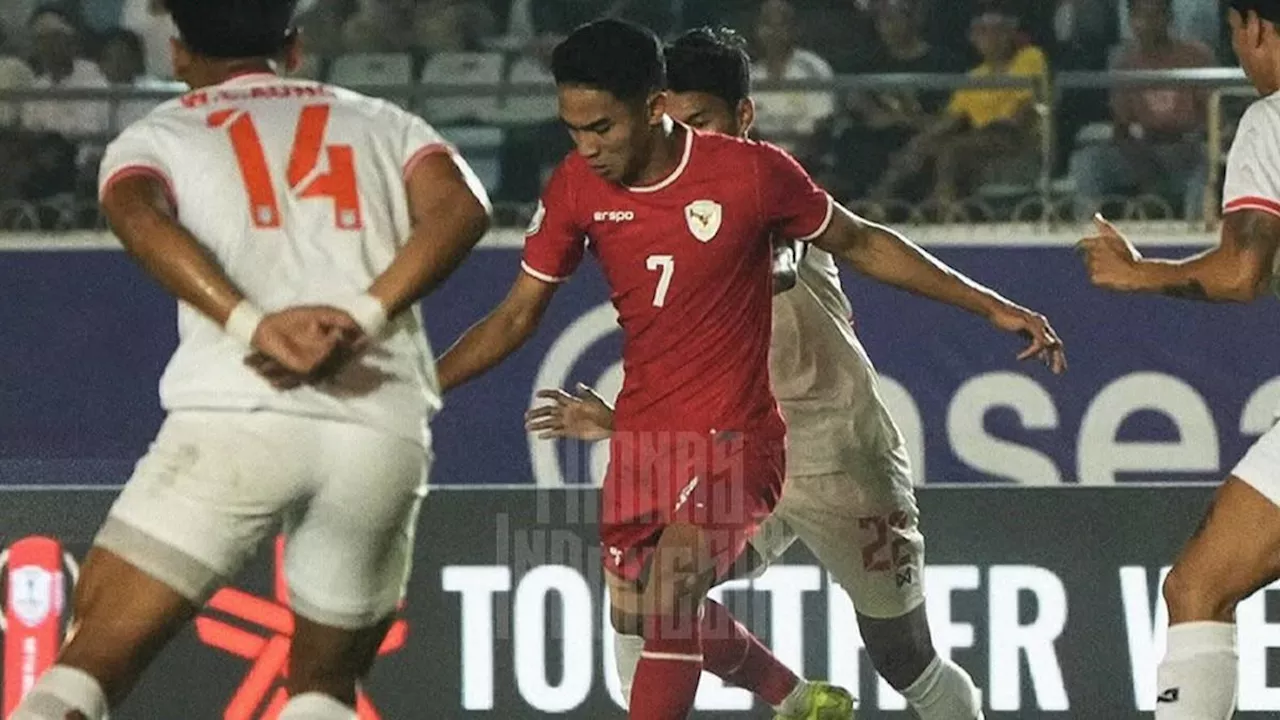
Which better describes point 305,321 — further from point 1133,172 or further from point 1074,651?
point 1133,172

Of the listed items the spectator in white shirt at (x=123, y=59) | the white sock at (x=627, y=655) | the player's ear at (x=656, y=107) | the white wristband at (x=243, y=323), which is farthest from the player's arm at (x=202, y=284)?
the spectator in white shirt at (x=123, y=59)

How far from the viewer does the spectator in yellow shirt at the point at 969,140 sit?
1027cm

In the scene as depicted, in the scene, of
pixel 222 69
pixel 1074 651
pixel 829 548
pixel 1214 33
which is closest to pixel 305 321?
pixel 222 69

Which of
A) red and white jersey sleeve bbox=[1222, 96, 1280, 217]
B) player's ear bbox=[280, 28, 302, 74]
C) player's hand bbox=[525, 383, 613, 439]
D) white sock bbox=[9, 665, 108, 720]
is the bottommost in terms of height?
player's hand bbox=[525, 383, 613, 439]

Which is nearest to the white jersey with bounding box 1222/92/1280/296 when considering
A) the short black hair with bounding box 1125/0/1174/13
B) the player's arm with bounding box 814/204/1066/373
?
the player's arm with bounding box 814/204/1066/373

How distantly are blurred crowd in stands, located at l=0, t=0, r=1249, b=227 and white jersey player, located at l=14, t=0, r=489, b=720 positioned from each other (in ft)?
18.3

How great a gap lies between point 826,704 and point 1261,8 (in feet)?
7.46

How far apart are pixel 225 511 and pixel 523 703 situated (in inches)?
123

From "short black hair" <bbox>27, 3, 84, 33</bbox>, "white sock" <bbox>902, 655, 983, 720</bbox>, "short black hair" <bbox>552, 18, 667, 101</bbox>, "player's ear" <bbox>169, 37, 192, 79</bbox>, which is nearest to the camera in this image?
"player's ear" <bbox>169, 37, 192, 79</bbox>

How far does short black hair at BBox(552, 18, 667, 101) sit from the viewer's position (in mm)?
5504

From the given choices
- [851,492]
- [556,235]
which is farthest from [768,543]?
[556,235]

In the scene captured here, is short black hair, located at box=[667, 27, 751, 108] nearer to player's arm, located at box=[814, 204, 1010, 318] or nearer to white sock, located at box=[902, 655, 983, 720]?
player's arm, located at box=[814, 204, 1010, 318]

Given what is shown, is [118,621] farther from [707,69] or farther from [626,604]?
[707,69]

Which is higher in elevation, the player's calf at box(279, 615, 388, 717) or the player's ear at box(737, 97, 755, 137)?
the player's ear at box(737, 97, 755, 137)
